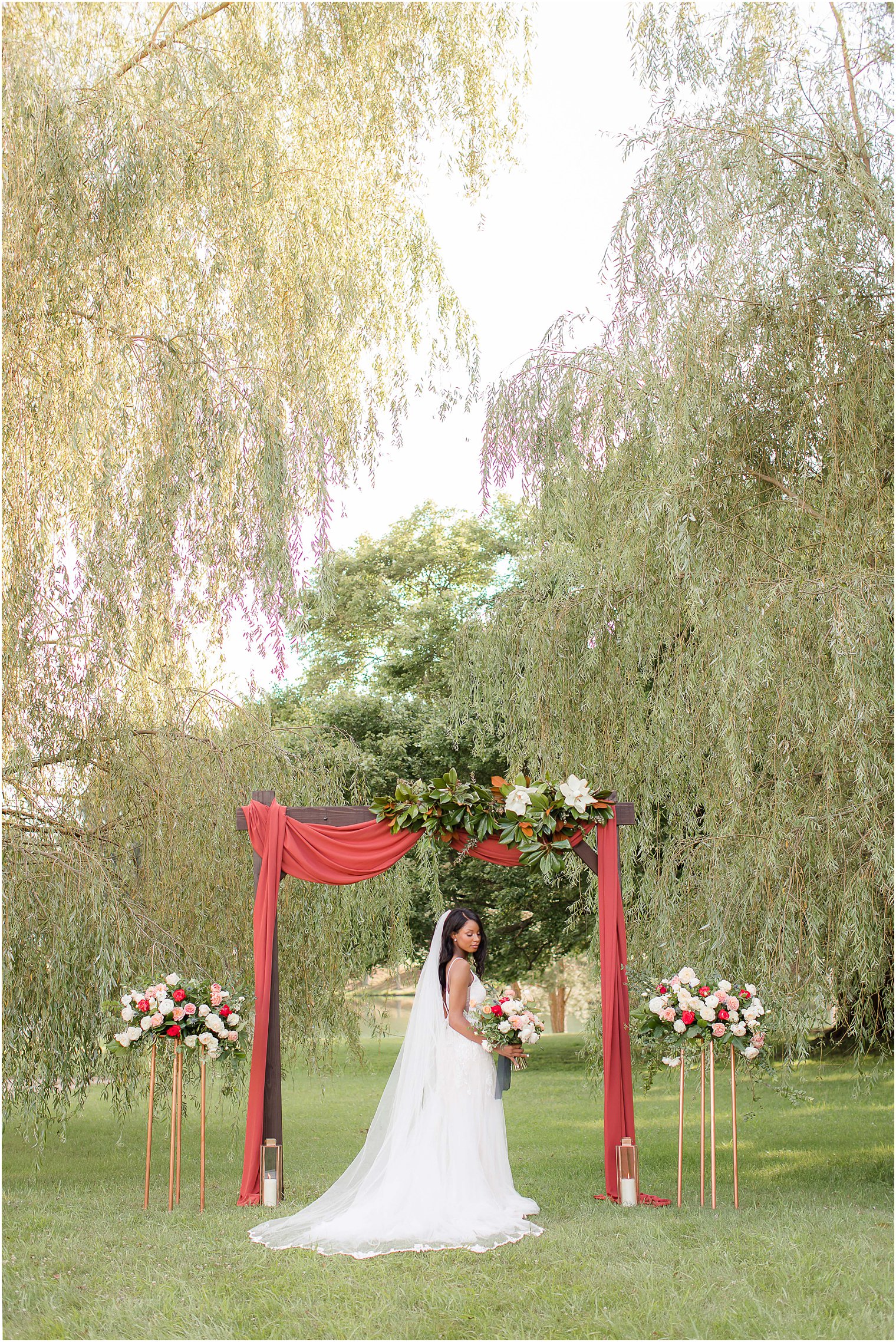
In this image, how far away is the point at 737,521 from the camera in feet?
21.5

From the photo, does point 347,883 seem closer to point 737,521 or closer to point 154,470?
Answer: point 154,470

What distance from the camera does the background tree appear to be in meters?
14.4

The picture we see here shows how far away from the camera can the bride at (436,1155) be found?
4.89 m

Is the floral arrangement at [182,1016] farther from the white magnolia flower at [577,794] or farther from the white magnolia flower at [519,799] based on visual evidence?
the white magnolia flower at [577,794]

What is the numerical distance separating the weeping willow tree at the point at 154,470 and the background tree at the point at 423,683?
14.7ft

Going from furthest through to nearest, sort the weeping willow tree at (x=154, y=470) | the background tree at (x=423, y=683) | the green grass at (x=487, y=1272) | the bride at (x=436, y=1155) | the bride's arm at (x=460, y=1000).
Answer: the background tree at (x=423, y=683) < the weeping willow tree at (x=154, y=470) < the bride's arm at (x=460, y=1000) < the bride at (x=436, y=1155) < the green grass at (x=487, y=1272)

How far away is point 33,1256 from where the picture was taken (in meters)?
4.93

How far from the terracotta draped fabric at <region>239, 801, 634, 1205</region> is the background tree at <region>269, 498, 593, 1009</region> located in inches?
215

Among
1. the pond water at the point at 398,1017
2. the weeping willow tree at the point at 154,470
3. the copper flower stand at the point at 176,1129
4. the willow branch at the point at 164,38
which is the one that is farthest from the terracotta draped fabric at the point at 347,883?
the pond water at the point at 398,1017

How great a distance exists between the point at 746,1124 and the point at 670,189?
326 inches

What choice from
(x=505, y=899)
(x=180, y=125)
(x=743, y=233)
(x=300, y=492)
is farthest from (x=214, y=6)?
(x=505, y=899)

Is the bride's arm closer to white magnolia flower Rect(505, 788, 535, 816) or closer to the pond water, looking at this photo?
white magnolia flower Rect(505, 788, 535, 816)

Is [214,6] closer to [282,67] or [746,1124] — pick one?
[282,67]

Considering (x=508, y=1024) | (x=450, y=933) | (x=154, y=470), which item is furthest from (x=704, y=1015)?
(x=154, y=470)
